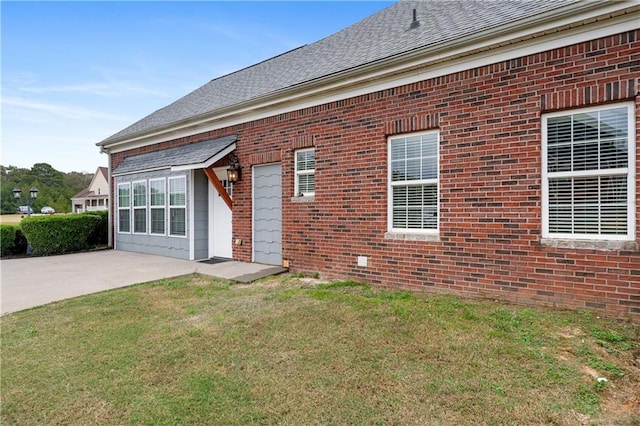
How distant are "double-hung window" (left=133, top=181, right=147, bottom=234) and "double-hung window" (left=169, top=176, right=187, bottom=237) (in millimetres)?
1599

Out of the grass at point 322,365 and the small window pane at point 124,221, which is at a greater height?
the small window pane at point 124,221

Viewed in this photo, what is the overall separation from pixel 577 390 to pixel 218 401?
272 centimetres

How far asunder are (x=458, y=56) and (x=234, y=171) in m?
5.50

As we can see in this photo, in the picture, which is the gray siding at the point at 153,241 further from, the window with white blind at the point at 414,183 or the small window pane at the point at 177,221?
the window with white blind at the point at 414,183

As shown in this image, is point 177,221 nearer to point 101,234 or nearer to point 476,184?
point 101,234

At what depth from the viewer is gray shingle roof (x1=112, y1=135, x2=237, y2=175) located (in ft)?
28.0

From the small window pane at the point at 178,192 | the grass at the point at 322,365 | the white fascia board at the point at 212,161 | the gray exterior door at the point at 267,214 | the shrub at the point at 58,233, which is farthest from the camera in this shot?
the shrub at the point at 58,233

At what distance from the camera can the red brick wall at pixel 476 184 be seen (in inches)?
166

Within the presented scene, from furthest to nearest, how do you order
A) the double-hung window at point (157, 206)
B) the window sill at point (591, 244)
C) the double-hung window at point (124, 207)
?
the double-hung window at point (124, 207), the double-hung window at point (157, 206), the window sill at point (591, 244)

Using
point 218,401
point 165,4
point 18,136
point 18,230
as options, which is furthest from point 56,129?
point 218,401

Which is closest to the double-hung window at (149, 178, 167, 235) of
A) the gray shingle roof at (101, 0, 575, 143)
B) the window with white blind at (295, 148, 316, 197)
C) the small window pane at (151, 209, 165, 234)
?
the small window pane at (151, 209, 165, 234)

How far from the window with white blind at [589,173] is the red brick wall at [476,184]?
0.15 metres

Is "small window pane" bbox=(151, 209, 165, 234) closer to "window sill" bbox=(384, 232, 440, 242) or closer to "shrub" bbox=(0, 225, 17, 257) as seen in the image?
"shrub" bbox=(0, 225, 17, 257)

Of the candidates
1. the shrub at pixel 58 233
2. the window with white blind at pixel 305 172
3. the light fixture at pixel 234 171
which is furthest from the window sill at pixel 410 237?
the shrub at pixel 58 233
